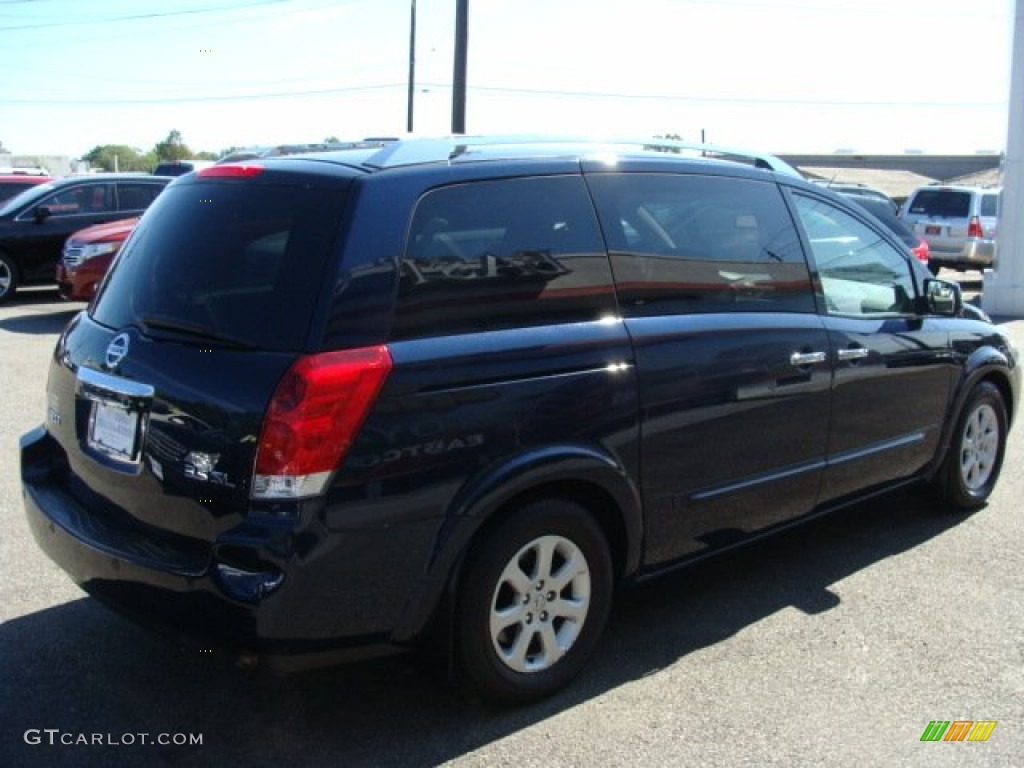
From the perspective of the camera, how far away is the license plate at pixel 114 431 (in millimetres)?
3309

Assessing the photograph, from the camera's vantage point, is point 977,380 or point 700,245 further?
point 977,380

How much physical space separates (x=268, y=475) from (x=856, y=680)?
2.26 m

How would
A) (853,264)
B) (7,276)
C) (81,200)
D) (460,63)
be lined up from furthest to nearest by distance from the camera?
(460,63) < (81,200) < (7,276) < (853,264)

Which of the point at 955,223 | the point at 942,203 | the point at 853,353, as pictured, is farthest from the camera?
the point at 942,203

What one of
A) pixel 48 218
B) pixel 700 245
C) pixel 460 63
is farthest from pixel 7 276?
pixel 700 245

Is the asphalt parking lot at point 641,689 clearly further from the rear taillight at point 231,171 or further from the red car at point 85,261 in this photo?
the red car at point 85,261

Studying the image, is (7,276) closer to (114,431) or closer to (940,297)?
(114,431)

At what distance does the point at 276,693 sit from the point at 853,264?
10.5ft

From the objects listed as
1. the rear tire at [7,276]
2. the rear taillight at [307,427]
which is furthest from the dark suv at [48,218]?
the rear taillight at [307,427]

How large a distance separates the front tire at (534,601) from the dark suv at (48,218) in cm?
1172

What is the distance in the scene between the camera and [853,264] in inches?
194

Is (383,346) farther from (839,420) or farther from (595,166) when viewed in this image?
(839,420)

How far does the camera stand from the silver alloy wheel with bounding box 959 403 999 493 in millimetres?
5555

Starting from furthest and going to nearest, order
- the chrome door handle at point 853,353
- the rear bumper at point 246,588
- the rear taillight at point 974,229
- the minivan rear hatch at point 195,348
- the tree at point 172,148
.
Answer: the tree at point 172,148 < the rear taillight at point 974,229 < the chrome door handle at point 853,353 < the minivan rear hatch at point 195,348 < the rear bumper at point 246,588
